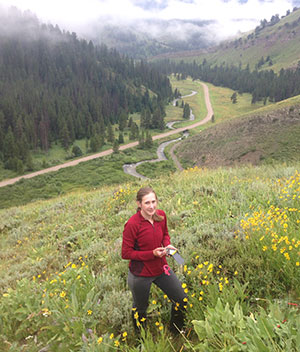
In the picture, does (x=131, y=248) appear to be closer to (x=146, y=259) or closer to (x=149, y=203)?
(x=146, y=259)

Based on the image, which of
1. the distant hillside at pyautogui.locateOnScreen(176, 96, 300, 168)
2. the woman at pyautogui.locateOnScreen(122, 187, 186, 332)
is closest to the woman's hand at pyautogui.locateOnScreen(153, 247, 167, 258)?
the woman at pyautogui.locateOnScreen(122, 187, 186, 332)

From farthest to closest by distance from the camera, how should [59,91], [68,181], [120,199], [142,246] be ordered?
[59,91], [68,181], [120,199], [142,246]

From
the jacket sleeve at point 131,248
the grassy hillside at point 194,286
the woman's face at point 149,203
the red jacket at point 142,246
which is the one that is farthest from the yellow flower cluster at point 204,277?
the woman's face at point 149,203

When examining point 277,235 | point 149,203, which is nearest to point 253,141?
point 277,235

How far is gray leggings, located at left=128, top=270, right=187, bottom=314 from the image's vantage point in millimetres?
3229

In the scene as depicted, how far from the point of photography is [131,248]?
3205 mm

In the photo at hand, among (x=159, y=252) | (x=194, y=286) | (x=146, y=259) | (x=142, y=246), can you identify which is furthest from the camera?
(x=194, y=286)

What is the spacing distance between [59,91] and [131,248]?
135 metres

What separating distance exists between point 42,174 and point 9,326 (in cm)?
6175

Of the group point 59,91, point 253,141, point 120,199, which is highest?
point 59,91

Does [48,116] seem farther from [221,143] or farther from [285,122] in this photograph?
[285,122]

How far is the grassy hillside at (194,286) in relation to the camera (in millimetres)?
2602

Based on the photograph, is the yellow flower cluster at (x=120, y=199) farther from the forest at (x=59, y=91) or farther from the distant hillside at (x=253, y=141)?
the forest at (x=59, y=91)

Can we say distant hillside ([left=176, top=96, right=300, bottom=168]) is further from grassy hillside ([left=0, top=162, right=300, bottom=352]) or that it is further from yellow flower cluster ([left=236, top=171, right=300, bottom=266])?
yellow flower cluster ([left=236, top=171, right=300, bottom=266])
